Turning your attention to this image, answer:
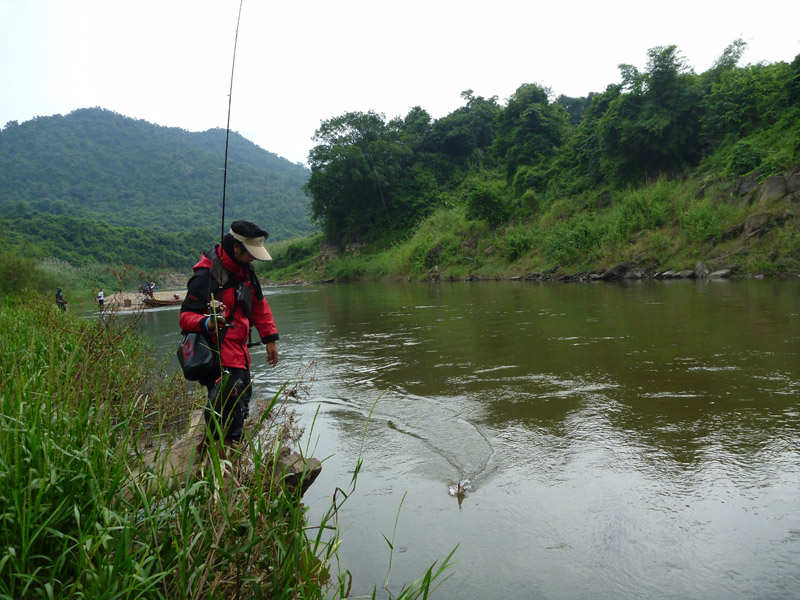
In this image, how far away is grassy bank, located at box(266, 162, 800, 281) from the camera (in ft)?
62.4

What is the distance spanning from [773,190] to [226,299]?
22.1m

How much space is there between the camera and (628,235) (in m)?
24.4

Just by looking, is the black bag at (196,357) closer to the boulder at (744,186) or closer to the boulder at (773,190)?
the boulder at (773,190)

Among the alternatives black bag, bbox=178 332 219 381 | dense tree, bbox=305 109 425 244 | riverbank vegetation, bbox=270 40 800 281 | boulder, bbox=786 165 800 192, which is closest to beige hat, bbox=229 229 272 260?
black bag, bbox=178 332 219 381

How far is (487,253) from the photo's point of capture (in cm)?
3216

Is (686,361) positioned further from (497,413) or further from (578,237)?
(578,237)

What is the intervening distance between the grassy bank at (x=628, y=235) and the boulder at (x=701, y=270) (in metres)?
0.26

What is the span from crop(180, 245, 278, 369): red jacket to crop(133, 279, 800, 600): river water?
885 mm

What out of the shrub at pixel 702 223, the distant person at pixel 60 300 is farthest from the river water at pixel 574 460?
the shrub at pixel 702 223

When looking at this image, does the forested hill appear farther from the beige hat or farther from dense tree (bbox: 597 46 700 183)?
the beige hat

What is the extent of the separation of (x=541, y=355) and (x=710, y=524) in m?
5.04

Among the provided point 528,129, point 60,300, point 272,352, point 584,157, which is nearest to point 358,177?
point 528,129

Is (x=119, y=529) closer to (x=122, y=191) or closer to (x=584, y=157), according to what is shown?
(x=584, y=157)

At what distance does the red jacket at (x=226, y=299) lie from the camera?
3.29 meters
